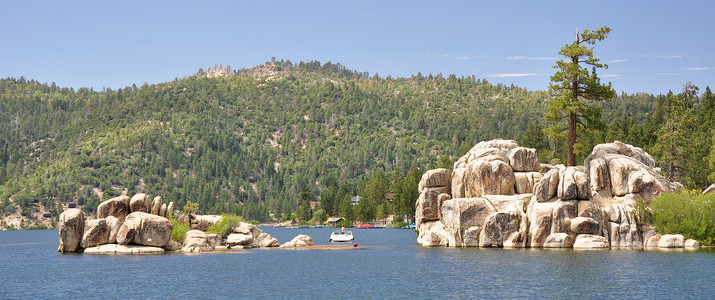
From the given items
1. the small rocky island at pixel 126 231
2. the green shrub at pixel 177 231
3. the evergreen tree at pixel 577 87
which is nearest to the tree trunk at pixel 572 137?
the evergreen tree at pixel 577 87

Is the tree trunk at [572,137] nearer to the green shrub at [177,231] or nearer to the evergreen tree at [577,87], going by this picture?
the evergreen tree at [577,87]

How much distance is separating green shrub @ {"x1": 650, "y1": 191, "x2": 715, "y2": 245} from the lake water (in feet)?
17.7

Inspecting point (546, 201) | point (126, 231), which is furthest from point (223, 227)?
point (546, 201)

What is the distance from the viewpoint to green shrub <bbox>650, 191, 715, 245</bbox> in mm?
75750

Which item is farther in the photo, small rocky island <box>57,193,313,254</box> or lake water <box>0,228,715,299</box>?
small rocky island <box>57,193,313,254</box>

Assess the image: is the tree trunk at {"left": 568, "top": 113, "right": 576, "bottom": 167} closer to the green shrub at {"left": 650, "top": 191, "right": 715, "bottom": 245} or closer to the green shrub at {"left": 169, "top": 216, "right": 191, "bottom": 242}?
the green shrub at {"left": 650, "top": 191, "right": 715, "bottom": 245}

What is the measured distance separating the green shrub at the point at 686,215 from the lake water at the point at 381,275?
5.39m

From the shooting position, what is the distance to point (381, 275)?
6506 centimetres

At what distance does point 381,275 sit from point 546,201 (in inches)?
936

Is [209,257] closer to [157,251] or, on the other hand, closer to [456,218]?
[157,251]

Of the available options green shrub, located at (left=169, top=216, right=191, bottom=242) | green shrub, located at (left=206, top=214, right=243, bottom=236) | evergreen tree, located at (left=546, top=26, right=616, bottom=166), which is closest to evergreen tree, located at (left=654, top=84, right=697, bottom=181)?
evergreen tree, located at (left=546, top=26, right=616, bottom=166)

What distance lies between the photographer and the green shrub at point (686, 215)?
75.8m

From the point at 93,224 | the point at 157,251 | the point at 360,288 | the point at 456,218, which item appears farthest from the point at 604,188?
the point at 93,224

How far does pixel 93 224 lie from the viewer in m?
85.2
